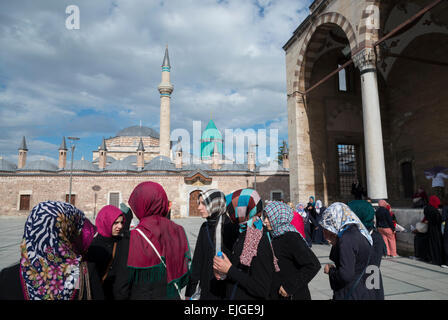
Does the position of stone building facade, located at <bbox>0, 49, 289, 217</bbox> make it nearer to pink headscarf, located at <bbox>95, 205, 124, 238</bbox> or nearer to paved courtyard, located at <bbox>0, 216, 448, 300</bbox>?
paved courtyard, located at <bbox>0, 216, 448, 300</bbox>

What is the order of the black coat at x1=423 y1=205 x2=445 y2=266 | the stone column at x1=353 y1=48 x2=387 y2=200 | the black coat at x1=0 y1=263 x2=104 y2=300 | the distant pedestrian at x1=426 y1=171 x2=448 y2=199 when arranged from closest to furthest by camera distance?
the black coat at x1=0 y1=263 x2=104 y2=300 < the black coat at x1=423 y1=205 x2=445 y2=266 < the stone column at x1=353 y1=48 x2=387 y2=200 < the distant pedestrian at x1=426 y1=171 x2=448 y2=199

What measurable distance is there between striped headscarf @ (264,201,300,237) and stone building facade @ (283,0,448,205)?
9216 millimetres

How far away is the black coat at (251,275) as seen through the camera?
5.03 feet

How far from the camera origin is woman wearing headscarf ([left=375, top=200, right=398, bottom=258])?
5926 mm

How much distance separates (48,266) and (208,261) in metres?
0.98

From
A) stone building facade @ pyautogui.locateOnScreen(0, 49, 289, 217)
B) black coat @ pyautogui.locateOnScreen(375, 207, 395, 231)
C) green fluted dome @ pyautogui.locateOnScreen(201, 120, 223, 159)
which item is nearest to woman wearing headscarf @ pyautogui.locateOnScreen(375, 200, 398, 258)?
black coat @ pyautogui.locateOnScreen(375, 207, 395, 231)

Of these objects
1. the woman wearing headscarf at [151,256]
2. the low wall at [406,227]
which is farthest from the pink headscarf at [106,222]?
the low wall at [406,227]

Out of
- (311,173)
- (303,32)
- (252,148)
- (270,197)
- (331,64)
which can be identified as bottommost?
(270,197)

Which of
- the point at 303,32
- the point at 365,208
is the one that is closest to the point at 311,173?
the point at 303,32

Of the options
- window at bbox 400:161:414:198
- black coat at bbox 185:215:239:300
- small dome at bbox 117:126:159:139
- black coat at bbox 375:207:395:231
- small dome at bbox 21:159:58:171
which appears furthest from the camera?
small dome at bbox 117:126:159:139

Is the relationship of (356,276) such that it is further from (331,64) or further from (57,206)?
(331,64)

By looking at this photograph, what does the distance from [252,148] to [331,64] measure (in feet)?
43.9
